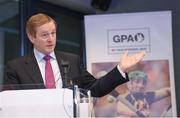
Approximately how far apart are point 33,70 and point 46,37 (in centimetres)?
21

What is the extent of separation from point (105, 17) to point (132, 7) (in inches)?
33.8

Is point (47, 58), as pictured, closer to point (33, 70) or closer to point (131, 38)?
point (33, 70)

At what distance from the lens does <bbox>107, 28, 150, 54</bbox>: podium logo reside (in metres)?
3.99

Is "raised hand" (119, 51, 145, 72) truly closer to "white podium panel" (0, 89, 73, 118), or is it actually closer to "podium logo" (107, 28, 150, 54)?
"white podium panel" (0, 89, 73, 118)

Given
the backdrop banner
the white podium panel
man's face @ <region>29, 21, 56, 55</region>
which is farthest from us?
the backdrop banner

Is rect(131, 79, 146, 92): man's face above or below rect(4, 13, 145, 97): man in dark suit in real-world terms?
below

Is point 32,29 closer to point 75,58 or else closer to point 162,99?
point 75,58

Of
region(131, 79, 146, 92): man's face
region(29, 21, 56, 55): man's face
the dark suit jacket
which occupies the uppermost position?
region(29, 21, 56, 55): man's face

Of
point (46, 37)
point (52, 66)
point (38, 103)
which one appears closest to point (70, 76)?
point (52, 66)

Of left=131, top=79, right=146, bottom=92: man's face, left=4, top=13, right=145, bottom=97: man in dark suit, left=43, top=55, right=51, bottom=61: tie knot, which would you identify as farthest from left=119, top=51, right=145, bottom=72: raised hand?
left=131, top=79, right=146, bottom=92: man's face

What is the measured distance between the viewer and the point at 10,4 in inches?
165

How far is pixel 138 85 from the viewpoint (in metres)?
3.93

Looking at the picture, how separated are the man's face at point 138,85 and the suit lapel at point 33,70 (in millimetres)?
2159

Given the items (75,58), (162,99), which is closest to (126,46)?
(162,99)
